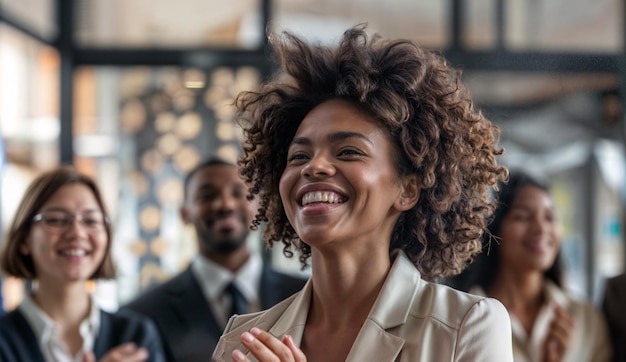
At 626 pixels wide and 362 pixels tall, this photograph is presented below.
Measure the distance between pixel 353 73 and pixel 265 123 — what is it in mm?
219

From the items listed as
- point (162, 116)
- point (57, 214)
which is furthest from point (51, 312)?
point (162, 116)

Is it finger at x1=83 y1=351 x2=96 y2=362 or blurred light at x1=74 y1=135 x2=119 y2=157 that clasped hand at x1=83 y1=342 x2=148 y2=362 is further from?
blurred light at x1=74 y1=135 x2=119 y2=157

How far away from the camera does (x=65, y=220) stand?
313 cm

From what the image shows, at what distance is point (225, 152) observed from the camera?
5863 millimetres

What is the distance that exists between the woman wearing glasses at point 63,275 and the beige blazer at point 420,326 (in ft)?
3.75

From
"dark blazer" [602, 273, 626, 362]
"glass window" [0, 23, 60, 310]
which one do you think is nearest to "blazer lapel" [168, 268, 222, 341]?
"dark blazer" [602, 273, 626, 362]

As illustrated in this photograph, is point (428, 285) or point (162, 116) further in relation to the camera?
point (162, 116)

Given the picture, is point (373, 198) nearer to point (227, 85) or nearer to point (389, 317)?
point (389, 317)

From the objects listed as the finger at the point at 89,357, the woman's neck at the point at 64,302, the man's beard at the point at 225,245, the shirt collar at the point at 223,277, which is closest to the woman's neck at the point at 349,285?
the finger at the point at 89,357

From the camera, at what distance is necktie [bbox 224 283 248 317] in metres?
3.37

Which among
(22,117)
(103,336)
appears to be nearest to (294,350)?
(103,336)

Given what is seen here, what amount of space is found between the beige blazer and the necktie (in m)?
1.42

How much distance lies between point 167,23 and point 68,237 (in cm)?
287

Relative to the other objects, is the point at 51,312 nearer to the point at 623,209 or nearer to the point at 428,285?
the point at 428,285
